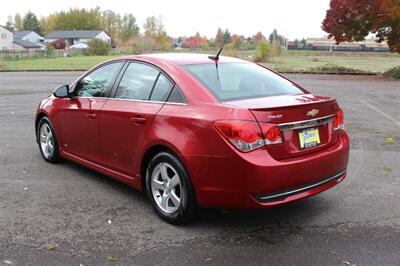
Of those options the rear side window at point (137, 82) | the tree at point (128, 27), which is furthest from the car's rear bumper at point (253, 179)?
the tree at point (128, 27)

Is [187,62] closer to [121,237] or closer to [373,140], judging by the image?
[121,237]

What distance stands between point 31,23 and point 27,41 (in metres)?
34.5

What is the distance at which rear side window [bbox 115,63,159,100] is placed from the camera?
16.3 feet

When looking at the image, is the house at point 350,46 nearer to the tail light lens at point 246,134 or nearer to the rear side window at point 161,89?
the rear side window at point 161,89

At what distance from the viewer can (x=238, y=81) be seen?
190 inches

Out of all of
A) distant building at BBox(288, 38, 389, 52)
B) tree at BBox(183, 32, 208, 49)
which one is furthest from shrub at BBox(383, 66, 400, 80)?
tree at BBox(183, 32, 208, 49)

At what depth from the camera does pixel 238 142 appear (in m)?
3.94

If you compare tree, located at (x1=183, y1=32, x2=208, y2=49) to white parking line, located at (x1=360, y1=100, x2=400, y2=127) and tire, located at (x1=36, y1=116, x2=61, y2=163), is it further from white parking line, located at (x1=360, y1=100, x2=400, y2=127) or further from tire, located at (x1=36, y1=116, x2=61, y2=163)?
tire, located at (x1=36, y1=116, x2=61, y2=163)

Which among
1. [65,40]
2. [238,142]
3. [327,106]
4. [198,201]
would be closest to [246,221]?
[198,201]

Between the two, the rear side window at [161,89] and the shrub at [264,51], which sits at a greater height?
the shrub at [264,51]

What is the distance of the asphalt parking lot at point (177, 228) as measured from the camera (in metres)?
3.85

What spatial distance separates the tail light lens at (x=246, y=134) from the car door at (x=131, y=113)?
93 centimetres

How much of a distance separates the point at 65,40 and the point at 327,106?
137 meters

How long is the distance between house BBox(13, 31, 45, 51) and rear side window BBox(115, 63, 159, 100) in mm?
121902
